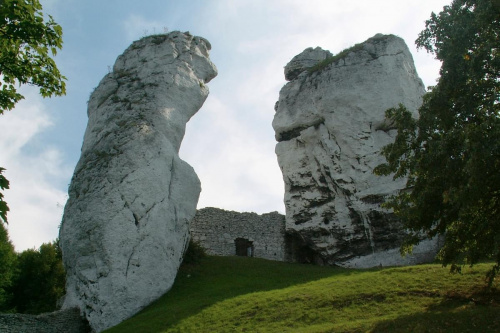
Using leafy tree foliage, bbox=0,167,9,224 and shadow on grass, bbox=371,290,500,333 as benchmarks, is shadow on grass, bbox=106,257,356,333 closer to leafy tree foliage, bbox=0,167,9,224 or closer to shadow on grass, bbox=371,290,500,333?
shadow on grass, bbox=371,290,500,333

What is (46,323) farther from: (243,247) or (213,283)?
(243,247)

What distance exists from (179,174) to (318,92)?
11453 millimetres

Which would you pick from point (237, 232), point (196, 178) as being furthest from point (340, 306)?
point (237, 232)

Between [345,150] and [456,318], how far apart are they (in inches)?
652

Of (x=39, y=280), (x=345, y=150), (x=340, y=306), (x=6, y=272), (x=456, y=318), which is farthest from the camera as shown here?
(x=39, y=280)

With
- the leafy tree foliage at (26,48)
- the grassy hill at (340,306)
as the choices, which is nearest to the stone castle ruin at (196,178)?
the grassy hill at (340,306)

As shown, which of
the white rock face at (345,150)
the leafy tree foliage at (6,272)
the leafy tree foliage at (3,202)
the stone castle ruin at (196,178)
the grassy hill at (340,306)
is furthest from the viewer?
the leafy tree foliage at (6,272)

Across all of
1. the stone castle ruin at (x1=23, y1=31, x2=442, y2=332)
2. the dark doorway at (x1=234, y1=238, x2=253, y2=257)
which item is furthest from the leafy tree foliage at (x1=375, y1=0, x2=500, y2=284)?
the dark doorway at (x1=234, y1=238, x2=253, y2=257)

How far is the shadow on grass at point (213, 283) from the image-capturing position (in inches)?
650

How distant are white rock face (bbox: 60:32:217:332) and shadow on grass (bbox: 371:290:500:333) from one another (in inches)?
408

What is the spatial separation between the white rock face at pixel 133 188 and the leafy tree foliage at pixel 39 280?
12382mm

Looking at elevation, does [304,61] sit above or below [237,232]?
above

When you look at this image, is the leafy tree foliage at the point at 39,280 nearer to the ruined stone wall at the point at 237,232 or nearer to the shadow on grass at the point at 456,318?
the ruined stone wall at the point at 237,232

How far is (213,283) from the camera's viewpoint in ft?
69.4
